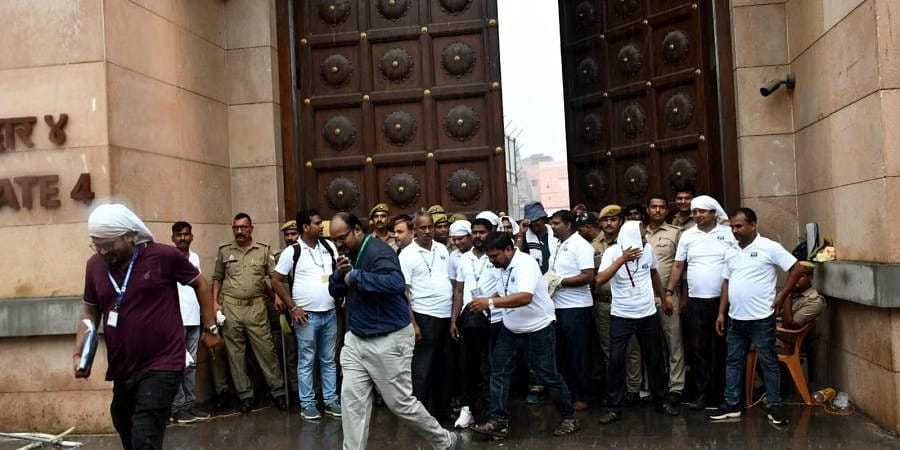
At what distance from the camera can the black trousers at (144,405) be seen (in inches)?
179

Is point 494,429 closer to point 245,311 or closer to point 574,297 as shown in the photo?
point 574,297

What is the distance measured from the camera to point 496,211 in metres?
9.77

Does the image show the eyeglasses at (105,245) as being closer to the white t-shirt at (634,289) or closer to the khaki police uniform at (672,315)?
the white t-shirt at (634,289)

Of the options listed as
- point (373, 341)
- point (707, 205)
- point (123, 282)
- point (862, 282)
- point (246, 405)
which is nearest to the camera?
point (123, 282)

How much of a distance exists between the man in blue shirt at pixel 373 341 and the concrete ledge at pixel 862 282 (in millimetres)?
3334

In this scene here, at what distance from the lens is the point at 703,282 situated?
7.40 metres

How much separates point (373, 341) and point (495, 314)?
1830 millimetres

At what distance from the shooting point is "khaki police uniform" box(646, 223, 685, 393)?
7.53m

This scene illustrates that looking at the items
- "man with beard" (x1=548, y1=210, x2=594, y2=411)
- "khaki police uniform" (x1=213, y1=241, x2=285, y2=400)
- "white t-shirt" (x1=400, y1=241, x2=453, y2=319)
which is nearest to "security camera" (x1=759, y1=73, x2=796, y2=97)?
"man with beard" (x1=548, y1=210, x2=594, y2=411)

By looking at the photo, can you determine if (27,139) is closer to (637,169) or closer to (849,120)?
(637,169)

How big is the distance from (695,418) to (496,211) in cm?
350

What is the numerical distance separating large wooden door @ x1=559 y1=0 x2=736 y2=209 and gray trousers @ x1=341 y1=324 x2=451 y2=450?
4432 mm

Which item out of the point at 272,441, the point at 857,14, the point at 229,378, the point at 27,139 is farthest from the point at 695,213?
the point at 27,139

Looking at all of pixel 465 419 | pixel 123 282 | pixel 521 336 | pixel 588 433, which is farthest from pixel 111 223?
pixel 588 433
